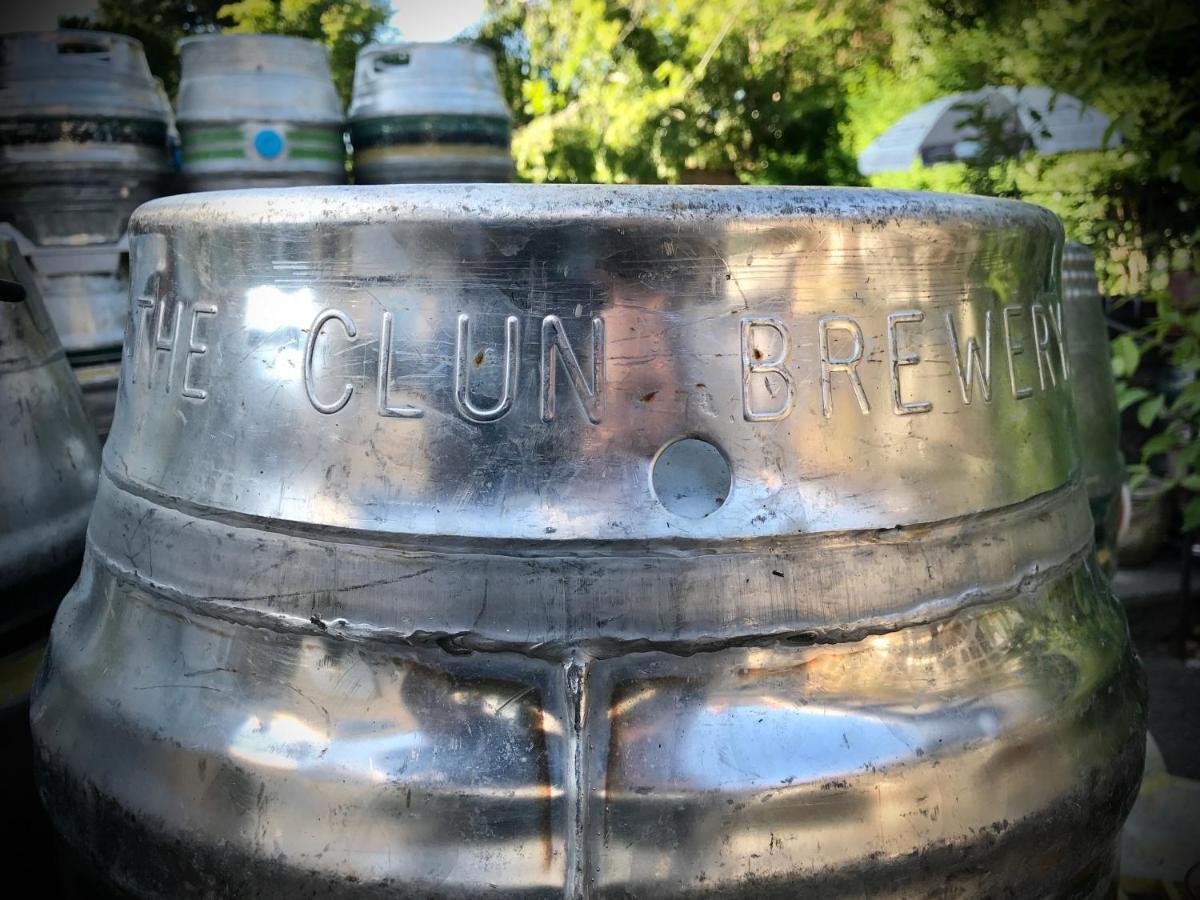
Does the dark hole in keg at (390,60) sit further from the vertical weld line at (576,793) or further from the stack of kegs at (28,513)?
the vertical weld line at (576,793)

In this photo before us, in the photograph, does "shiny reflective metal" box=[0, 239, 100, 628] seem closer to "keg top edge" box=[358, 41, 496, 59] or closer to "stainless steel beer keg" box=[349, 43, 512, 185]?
"stainless steel beer keg" box=[349, 43, 512, 185]

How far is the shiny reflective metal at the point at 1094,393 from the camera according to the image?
64.8 inches

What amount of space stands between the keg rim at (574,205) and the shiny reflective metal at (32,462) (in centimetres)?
68

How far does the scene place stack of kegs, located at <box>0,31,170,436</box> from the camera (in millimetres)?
2578

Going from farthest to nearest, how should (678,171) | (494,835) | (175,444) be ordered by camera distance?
(678,171), (175,444), (494,835)

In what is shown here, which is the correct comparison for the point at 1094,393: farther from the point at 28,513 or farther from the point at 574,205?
the point at 28,513

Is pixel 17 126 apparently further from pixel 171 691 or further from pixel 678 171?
pixel 678 171

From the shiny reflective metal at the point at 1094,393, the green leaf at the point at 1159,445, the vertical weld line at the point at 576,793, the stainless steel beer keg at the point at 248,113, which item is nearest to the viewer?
the vertical weld line at the point at 576,793

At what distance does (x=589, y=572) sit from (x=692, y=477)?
0.31 feet

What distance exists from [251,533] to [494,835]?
0.27m

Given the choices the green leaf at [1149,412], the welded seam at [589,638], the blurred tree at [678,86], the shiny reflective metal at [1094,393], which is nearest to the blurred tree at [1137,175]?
the green leaf at [1149,412]

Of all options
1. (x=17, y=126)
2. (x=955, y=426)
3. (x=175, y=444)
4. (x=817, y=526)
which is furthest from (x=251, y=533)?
(x=17, y=126)

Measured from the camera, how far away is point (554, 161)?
24.3 ft

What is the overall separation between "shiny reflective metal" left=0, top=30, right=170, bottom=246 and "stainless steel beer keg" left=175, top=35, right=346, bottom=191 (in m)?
0.22
